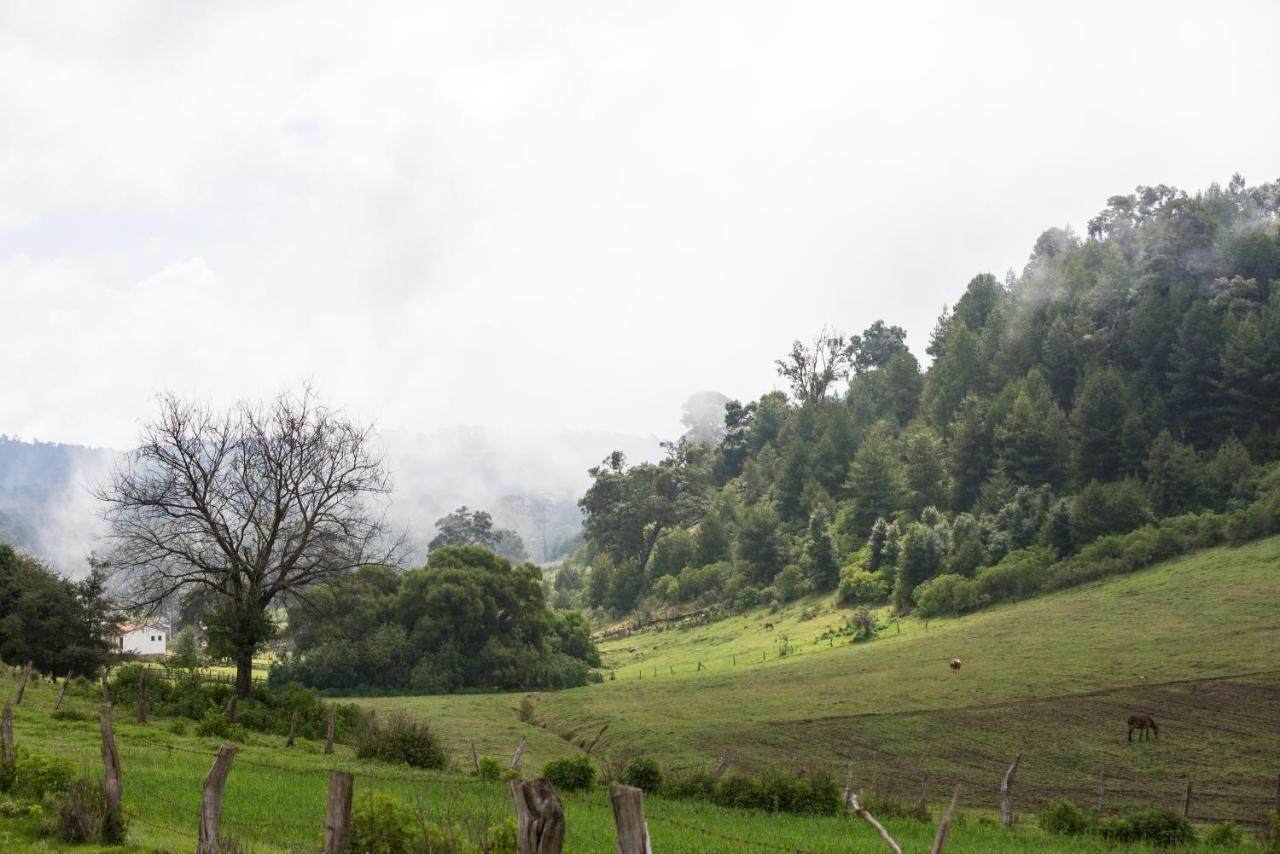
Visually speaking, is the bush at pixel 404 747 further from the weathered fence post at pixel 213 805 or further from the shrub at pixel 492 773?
the weathered fence post at pixel 213 805

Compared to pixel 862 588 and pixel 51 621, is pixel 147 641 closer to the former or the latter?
pixel 51 621

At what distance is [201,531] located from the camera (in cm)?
3941

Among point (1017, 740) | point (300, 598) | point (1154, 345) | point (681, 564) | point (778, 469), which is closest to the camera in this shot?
point (1017, 740)

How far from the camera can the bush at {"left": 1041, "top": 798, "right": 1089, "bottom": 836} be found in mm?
24156

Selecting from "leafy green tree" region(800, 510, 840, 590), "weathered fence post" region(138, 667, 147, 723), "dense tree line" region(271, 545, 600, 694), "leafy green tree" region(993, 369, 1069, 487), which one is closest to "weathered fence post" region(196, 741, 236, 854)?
"weathered fence post" region(138, 667, 147, 723)

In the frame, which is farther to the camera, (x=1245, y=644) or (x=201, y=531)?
(x=1245, y=644)

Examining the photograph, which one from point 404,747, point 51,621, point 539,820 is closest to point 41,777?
point 539,820

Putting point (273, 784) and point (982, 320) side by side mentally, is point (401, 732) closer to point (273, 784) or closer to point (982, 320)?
point (273, 784)

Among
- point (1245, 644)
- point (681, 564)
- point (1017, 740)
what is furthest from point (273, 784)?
point (681, 564)

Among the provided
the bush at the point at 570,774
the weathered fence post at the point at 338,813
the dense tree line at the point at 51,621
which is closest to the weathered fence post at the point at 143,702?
the bush at the point at 570,774

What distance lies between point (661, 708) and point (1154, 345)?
250 feet

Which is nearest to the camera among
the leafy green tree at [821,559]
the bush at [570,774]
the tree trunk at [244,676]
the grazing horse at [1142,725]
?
the bush at [570,774]

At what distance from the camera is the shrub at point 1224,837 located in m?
22.7

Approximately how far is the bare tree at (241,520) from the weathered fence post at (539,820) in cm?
3470
